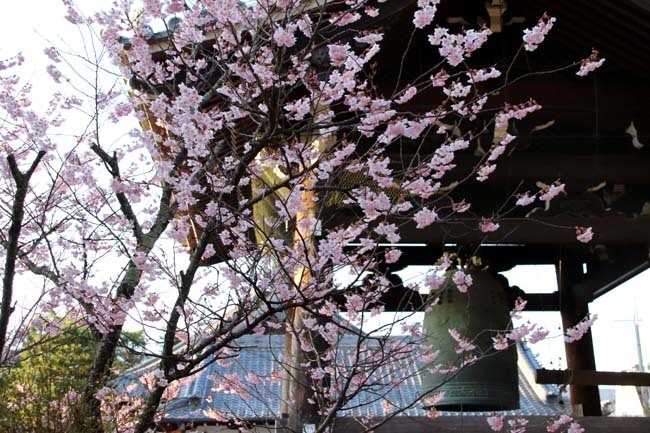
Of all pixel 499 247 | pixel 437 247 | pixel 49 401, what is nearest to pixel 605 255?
pixel 499 247

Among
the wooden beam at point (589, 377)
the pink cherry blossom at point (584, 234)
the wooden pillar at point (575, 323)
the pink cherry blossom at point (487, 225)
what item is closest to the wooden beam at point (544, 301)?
the wooden pillar at point (575, 323)

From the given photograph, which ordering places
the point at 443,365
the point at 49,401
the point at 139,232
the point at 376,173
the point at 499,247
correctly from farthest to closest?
the point at 499,247 → the point at 443,365 → the point at 139,232 → the point at 376,173 → the point at 49,401

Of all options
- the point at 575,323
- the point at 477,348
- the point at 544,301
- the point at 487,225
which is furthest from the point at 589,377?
the point at 487,225

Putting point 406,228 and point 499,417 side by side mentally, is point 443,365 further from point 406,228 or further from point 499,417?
point 406,228

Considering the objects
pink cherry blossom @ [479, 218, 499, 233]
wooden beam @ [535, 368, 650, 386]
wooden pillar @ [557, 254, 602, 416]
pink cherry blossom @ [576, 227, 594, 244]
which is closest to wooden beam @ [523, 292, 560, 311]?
wooden pillar @ [557, 254, 602, 416]

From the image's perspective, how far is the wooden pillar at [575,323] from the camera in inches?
218

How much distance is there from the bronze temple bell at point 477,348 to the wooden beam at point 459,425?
22cm

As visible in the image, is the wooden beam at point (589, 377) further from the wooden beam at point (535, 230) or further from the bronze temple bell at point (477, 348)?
the wooden beam at point (535, 230)

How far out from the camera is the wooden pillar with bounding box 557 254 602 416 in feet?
18.2

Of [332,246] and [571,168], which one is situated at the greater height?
[571,168]

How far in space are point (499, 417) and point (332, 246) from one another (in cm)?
143

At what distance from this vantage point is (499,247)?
17.9 ft

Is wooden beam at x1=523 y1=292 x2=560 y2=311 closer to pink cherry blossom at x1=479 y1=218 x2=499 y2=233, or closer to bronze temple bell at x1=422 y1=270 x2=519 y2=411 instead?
bronze temple bell at x1=422 y1=270 x2=519 y2=411

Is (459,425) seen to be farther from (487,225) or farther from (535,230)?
(535,230)
